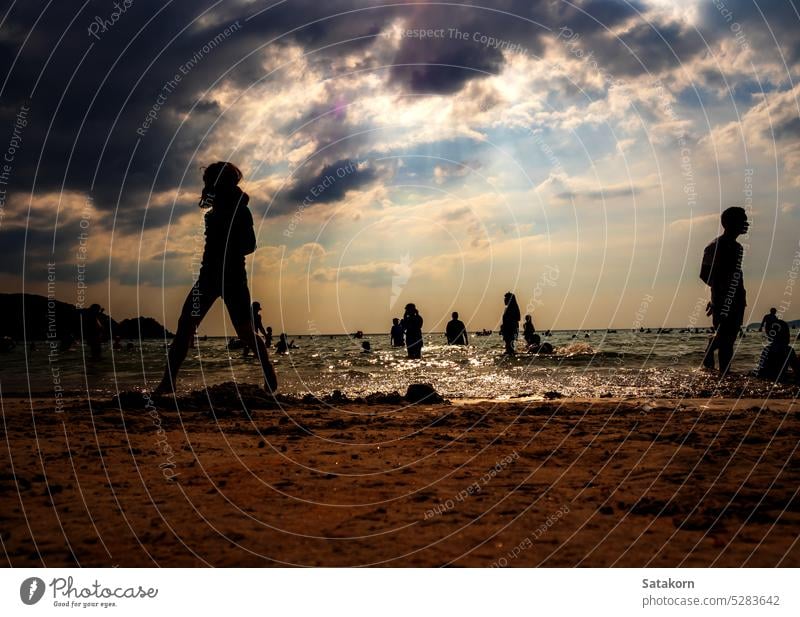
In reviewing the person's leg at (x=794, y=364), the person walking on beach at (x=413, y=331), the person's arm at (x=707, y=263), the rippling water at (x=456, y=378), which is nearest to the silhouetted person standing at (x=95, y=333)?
the rippling water at (x=456, y=378)

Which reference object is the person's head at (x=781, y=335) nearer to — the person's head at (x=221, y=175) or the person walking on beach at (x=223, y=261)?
the person walking on beach at (x=223, y=261)

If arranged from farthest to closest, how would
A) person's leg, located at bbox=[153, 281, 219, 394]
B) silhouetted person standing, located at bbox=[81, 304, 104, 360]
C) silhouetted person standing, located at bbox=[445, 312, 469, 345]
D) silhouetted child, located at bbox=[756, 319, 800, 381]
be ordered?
silhouetted person standing, located at bbox=[445, 312, 469, 345], silhouetted person standing, located at bbox=[81, 304, 104, 360], silhouetted child, located at bbox=[756, 319, 800, 381], person's leg, located at bbox=[153, 281, 219, 394]

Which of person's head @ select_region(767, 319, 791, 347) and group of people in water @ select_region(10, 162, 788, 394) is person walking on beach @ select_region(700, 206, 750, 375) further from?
person's head @ select_region(767, 319, 791, 347)

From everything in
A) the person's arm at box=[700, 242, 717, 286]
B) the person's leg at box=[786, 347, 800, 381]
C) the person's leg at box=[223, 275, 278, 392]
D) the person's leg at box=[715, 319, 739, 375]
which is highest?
the person's arm at box=[700, 242, 717, 286]

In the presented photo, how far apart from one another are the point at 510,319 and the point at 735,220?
1373cm

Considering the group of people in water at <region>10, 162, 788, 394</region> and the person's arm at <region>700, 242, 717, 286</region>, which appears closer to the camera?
the group of people in water at <region>10, 162, 788, 394</region>

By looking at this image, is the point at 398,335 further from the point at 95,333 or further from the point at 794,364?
the point at 794,364

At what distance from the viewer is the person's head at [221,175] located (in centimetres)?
841

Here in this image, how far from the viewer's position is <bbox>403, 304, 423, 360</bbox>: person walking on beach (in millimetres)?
23806

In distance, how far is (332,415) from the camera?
8180 mm

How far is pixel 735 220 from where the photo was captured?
11125 mm

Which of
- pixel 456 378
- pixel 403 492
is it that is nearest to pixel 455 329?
pixel 456 378

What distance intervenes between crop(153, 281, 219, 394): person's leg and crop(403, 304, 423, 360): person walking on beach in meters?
15.7

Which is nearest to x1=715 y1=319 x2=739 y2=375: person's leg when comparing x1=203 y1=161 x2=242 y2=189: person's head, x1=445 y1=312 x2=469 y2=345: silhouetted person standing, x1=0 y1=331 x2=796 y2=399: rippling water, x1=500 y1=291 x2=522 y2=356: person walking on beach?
x1=0 y1=331 x2=796 y2=399: rippling water
